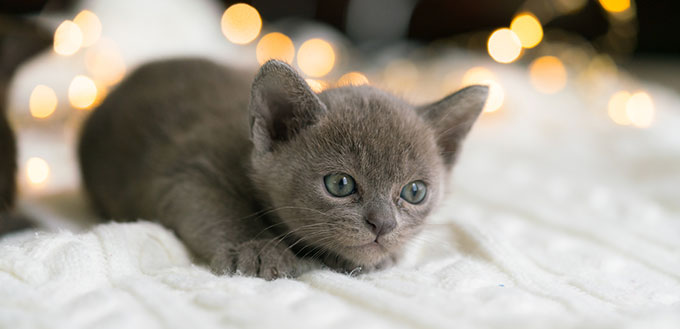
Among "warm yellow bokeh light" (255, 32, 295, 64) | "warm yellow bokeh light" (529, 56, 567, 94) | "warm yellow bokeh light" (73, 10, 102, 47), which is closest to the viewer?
"warm yellow bokeh light" (73, 10, 102, 47)

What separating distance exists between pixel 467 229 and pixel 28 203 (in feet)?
4.05

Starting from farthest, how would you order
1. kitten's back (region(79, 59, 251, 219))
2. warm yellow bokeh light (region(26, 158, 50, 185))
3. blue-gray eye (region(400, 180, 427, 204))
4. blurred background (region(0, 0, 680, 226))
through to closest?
blurred background (region(0, 0, 680, 226)) < warm yellow bokeh light (region(26, 158, 50, 185)) < kitten's back (region(79, 59, 251, 219)) < blue-gray eye (region(400, 180, 427, 204))

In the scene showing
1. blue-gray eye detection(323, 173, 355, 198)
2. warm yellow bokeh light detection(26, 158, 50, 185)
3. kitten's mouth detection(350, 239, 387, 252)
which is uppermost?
blue-gray eye detection(323, 173, 355, 198)

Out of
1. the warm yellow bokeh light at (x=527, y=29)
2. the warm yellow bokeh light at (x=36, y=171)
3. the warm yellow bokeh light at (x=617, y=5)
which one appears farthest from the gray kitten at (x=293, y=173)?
the warm yellow bokeh light at (x=617, y=5)

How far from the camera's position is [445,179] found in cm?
137

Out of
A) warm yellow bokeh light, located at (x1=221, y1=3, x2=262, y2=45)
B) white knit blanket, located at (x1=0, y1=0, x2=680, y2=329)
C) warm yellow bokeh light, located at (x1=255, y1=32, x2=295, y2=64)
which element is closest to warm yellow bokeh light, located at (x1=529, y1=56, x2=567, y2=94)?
white knit blanket, located at (x1=0, y1=0, x2=680, y2=329)

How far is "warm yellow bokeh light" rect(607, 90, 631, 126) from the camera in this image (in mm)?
2707

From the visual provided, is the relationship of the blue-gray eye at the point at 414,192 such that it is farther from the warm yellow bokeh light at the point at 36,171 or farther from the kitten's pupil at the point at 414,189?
the warm yellow bokeh light at the point at 36,171

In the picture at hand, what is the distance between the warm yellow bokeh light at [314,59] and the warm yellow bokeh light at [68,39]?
1.13 metres

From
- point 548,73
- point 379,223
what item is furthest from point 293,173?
point 548,73

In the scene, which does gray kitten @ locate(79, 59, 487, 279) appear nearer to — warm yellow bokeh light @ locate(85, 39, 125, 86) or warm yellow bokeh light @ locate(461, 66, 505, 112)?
warm yellow bokeh light @ locate(85, 39, 125, 86)

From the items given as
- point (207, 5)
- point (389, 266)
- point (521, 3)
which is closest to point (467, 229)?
point (389, 266)

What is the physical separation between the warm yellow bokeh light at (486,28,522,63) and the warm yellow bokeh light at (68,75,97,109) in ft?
6.70

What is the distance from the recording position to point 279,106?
1216 millimetres
